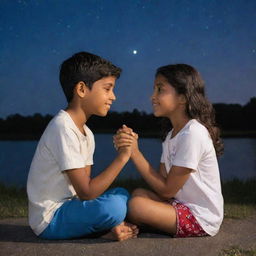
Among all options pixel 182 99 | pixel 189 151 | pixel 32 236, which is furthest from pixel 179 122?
pixel 32 236

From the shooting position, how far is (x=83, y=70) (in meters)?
3.72

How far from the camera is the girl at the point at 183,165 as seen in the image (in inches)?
143

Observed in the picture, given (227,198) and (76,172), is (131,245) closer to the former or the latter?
(76,172)

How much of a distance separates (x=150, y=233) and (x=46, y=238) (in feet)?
2.87

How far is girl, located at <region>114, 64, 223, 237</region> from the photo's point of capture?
363 centimetres

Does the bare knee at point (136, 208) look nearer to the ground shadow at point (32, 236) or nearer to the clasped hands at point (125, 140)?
the ground shadow at point (32, 236)

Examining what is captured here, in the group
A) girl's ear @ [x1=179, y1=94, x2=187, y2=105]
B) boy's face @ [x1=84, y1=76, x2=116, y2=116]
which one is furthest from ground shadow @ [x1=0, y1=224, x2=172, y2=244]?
girl's ear @ [x1=179, y1=94, x2=187, y2=105]

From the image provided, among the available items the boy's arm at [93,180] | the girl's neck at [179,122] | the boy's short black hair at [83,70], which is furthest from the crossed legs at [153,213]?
the boy's short black hair at [83,70]

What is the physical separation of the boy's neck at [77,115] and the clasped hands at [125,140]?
0.95ft

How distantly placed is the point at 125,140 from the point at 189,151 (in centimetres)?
51

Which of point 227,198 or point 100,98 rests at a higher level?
point 100,98

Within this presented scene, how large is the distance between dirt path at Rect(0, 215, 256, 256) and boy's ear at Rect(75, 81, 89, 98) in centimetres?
117

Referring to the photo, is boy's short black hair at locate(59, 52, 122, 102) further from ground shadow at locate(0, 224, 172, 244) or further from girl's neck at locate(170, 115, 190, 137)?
ground shadow at locate(0, 224, 172, 244)

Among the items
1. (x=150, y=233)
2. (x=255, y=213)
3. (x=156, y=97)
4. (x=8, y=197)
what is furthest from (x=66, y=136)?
(x=8, y=197)
